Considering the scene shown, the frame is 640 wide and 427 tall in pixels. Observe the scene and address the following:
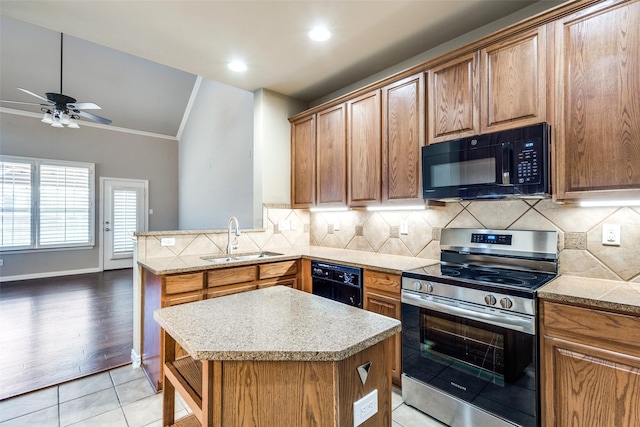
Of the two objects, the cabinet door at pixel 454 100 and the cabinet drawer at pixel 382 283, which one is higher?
the cabinet door at pixel 454 100

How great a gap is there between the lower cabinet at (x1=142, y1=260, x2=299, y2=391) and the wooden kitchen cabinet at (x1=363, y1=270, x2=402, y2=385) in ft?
2.87

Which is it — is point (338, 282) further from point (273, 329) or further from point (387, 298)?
point (273, 329)

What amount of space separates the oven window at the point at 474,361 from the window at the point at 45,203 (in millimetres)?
6982

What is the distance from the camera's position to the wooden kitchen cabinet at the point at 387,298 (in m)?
2.20

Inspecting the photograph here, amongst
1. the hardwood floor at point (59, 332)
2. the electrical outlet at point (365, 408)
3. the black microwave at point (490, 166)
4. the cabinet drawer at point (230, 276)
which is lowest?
the hardwood floor at point (59, 332)

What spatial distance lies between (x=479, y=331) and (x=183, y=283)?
198 centimetres

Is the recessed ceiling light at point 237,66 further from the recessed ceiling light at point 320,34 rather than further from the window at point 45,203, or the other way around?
the window at point 45,203

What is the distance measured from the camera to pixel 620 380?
4.43 feet

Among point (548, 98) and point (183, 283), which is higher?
point (548, 98)

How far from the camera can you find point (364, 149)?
9.25 feet

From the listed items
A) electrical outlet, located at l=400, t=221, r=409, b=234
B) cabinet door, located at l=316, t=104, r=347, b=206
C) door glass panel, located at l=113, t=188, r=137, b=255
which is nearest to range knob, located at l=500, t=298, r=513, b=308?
electrical outlet, located at l=400, t=221, r=409, b=234

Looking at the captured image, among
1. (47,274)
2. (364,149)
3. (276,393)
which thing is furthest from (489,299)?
(47,274)

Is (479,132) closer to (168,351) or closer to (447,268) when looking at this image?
(447,268)

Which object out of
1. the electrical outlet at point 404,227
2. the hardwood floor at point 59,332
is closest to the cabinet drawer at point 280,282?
the electrical outlet at point 404,227
